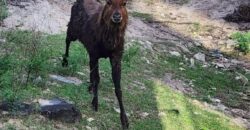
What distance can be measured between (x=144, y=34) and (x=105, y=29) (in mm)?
6317

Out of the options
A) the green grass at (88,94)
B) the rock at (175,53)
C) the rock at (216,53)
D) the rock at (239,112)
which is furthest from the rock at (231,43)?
the rock at (239,112)

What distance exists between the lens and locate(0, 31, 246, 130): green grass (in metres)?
6.62

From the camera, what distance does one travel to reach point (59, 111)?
6.31 metres

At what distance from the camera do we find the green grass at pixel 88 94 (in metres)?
6.62

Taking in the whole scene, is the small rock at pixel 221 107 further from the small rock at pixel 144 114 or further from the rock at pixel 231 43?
the rock at pixel 231 43

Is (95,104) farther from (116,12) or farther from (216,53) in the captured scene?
(216,53)

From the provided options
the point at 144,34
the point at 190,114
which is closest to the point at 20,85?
the point at 190,114

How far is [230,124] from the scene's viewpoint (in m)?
8.24

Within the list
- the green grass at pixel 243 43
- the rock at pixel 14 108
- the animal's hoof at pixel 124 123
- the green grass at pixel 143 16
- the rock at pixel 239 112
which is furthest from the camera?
the green grass at pixel 143 16

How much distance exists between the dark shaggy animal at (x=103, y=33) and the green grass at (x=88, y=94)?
1.03 ft

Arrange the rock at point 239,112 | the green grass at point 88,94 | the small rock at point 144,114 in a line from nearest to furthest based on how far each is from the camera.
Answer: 1. the green grass at point 88,94
2. the small rock at point 144,114
3. the rock at point 239,112

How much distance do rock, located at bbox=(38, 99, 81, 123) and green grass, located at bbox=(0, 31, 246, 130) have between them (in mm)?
75

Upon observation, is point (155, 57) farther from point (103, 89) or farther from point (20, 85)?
point (20, 85)

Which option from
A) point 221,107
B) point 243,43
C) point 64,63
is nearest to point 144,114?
point 64,63
